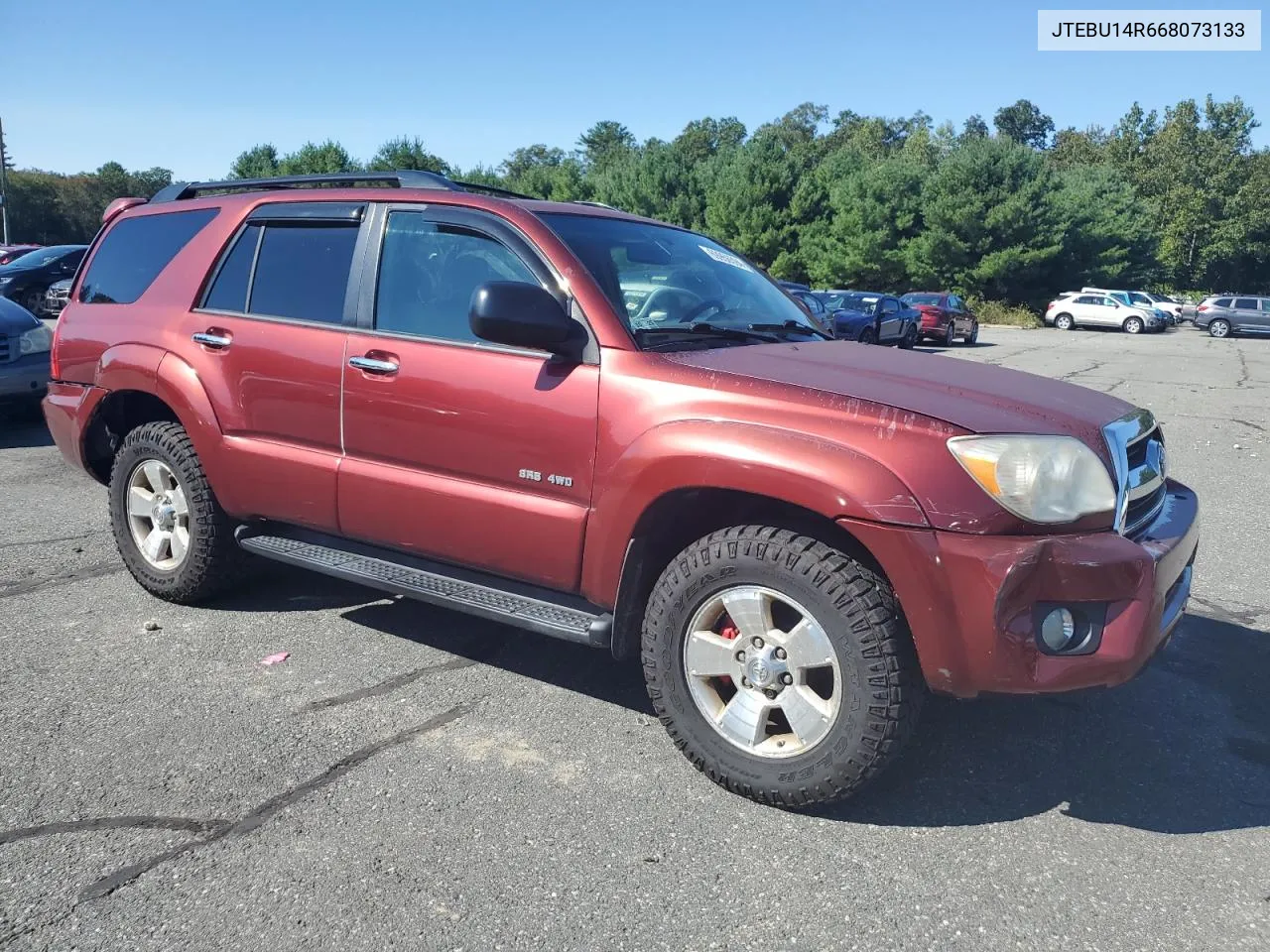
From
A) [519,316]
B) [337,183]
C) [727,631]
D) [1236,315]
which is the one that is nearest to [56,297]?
[337,183]

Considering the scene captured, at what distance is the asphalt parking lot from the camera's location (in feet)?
8.13

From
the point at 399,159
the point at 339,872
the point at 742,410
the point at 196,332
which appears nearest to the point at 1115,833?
the point at 742,410

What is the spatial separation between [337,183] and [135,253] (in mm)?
1216

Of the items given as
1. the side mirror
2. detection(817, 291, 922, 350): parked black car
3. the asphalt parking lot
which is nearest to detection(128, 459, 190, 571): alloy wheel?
the asphalt parking lot

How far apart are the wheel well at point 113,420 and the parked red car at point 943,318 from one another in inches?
987

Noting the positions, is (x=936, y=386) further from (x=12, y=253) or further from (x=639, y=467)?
(x=12, y=253)

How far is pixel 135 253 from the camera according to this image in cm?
481

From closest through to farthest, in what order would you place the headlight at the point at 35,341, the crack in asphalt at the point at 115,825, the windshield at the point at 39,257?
the crack in asphalt at the point at 115,825 < the headlight at the point at 35,341 < the windshield at the point at 39,257

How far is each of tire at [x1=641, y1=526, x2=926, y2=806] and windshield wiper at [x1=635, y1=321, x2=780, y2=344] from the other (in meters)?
0.80

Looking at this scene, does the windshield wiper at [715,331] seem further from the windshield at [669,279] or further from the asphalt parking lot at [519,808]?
the asphalt parking lot at [519,808]

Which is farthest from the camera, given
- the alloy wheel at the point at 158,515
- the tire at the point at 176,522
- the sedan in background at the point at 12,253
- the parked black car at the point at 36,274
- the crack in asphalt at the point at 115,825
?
the sedan in background at the point at 12,253

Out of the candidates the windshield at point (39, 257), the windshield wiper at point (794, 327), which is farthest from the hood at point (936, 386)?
the windshield at point (39, 257)

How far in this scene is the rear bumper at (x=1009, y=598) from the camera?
2666mm

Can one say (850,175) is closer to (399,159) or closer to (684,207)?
(684,207)
